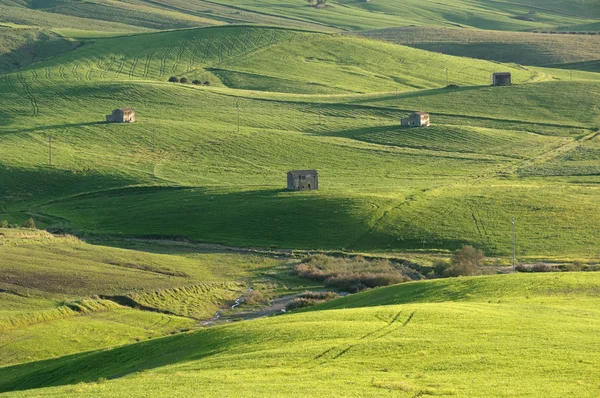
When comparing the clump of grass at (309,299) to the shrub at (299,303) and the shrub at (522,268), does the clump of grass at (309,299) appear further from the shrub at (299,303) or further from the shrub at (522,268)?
the shrub at (522,268)

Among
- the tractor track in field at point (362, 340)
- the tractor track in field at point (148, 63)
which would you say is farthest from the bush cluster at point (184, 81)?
the tractor track in field at point (362, 340)

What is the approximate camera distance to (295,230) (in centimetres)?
9319

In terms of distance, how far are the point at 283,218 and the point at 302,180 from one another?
981 centimetres

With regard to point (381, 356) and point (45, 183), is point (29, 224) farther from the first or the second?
point (381, 356)

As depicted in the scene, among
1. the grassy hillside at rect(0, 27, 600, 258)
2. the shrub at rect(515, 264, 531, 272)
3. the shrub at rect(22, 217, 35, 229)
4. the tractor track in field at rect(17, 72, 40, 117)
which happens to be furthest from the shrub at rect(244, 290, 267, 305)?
the tractor track in field at rect(17, 72, 40, 117)

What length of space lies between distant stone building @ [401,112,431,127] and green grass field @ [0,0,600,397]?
1697 mm

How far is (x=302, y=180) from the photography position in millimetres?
104562

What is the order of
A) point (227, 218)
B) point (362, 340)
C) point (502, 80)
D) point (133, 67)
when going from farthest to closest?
point (133, 67), point (502, 80), point (227, 218), point (362, 340)

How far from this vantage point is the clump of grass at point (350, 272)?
243 ft

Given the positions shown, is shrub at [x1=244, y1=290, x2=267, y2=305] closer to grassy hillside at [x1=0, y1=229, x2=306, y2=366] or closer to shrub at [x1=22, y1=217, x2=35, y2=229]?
grassy hillside at [x1=0, y1=229, x2=306, y2=366]

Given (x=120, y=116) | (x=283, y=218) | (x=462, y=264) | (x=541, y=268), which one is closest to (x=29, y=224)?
(x=283, y=218)

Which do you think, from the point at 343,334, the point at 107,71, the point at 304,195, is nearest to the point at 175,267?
the point at 304,195

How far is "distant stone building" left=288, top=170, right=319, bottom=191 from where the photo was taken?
10431cm

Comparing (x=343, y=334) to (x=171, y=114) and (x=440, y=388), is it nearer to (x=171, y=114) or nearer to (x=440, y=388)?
(x=440, y=388)
